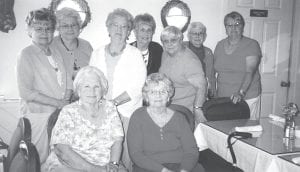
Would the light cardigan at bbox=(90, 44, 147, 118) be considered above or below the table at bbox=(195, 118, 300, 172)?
above

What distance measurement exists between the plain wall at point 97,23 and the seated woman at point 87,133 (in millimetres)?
1602

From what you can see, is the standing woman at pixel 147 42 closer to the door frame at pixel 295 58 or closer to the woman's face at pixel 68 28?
the woman's face at pixel 68 28

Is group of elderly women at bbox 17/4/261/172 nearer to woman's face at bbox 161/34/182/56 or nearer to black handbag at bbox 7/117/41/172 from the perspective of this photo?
woman's face at bbox 161/34/182/56

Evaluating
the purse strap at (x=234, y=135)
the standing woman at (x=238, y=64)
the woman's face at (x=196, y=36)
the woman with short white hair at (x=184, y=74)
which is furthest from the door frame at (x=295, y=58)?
the purse strap at (x=234, y=135)

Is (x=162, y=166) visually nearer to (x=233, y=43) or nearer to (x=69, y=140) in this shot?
(x=69, y=140)

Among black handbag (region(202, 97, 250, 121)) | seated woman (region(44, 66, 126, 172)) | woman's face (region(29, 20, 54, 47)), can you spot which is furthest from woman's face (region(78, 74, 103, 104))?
black handbag (region(202, 97, 250, 121))

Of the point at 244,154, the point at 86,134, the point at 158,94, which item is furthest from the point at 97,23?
the point at 244,154

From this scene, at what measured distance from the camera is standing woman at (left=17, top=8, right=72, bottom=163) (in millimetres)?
2465

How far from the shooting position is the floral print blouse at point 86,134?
214 cm

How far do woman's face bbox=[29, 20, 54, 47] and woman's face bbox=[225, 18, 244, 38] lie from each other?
1.80 meters

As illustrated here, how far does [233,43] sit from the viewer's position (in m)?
3.47

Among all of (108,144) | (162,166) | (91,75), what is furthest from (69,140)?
(162,166)

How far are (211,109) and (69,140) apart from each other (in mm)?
1311

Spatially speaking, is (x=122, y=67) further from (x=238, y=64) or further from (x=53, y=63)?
(x=238, y=64)
